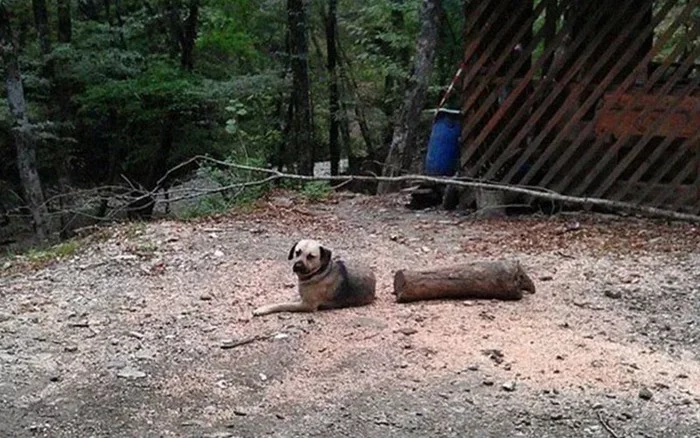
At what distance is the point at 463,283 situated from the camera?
4.71 meters

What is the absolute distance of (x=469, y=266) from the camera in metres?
4.79

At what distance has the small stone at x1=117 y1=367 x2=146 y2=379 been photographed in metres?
3.86

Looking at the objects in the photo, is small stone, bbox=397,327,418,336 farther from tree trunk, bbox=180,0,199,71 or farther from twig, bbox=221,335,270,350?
tree trunk, bbox=180,0,199,71

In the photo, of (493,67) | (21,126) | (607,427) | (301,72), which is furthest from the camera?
(301,72)

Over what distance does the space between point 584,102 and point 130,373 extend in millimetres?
5257

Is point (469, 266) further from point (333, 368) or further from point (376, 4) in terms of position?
point (376, 4)

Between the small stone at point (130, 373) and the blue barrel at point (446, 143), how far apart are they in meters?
4.91

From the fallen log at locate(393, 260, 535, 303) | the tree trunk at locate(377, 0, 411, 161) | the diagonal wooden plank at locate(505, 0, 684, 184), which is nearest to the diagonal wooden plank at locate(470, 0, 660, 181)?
A: the diagonal wooden plank at locate(505, 0, 684, 184)

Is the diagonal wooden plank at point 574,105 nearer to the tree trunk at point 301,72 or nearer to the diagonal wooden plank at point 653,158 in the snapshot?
the diagonal wooden plank at point 653,158

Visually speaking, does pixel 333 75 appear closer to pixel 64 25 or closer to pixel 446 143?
pixel 64 25

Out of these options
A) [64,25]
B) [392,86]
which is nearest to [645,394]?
[64,25]

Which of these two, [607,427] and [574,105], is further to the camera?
[574,105]

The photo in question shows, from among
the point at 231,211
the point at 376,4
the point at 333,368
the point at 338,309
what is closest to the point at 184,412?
the point at 333,368

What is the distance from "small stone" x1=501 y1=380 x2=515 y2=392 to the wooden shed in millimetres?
4018
